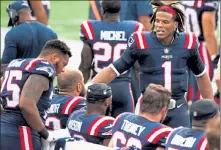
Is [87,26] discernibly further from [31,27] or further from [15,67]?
[15,67]

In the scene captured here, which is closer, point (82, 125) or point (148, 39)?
point (82, 125)

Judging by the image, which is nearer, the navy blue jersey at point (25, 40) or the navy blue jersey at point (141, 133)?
the navy blue jersey at point (141, 133)

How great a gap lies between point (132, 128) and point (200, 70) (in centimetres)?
163

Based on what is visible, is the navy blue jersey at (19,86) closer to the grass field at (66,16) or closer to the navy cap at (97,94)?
the navy cap at (97,94)

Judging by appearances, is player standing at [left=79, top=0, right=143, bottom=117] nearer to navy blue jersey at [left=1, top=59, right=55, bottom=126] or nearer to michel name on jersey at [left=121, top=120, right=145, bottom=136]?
navy blue jersey at [left=1, top=59, right=55, bottom=126]

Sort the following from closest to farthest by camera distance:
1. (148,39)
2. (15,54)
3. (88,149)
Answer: (88,149), (148,39), (15,54)

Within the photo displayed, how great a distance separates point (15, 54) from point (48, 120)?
1.51 meters

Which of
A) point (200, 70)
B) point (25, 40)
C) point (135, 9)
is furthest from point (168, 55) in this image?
point (135, 9)

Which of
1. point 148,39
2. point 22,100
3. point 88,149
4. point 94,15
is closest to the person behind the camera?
point 88,149

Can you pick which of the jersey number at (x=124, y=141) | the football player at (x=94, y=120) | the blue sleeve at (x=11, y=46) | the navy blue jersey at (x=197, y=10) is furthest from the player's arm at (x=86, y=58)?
the jersey number at (x=124, y=141)

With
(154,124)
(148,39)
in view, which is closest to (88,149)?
(154,124)

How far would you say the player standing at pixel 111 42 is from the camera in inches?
380

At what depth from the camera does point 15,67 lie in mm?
7754

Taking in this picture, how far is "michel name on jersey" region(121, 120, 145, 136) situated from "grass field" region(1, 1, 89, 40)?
898cm
